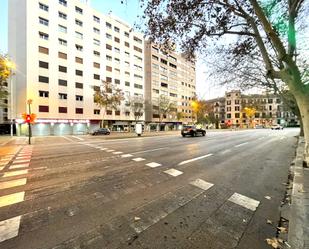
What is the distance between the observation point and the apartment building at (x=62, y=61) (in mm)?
39000

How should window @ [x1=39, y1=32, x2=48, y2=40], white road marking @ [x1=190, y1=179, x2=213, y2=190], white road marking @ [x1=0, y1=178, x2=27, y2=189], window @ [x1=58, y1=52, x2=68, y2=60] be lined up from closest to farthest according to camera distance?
white road marking @ [x1=190, y1=179, x2=213, y2=190] < white road marking @ [x1=0, y1=178, x2=27, y2=189] < window @ [x1=39, y1=32, x2=48, y2=40] < window @ [x1=58, y1=52, x2=68, y2=60]

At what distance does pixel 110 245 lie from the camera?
109 inches

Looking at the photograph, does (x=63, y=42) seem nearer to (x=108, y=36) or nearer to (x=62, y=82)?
(x=62, y=82)

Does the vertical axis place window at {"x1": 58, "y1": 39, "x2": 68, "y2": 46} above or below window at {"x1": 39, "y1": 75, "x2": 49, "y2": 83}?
above

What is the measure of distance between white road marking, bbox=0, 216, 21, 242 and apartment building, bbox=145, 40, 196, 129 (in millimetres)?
58513

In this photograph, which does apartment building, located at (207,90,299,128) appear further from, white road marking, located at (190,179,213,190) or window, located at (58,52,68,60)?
white road marking, located at (190,179,213,190)

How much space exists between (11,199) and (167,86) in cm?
7172

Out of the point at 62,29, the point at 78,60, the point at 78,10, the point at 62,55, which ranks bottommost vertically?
the point at 78,60

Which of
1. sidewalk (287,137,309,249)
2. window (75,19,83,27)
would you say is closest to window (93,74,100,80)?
window (75,19,83,27)

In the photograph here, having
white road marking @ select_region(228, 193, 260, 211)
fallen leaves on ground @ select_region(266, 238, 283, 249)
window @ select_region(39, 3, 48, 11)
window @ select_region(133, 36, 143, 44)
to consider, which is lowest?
white road marking @ select_region(228, 193, 260, 211)

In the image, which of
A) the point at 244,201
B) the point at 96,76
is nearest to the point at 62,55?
the point at 96,76

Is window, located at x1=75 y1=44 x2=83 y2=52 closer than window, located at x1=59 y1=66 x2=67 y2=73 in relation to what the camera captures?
No

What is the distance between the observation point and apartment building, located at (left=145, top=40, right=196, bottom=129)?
66625 millimetres

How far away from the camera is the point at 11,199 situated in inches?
177
